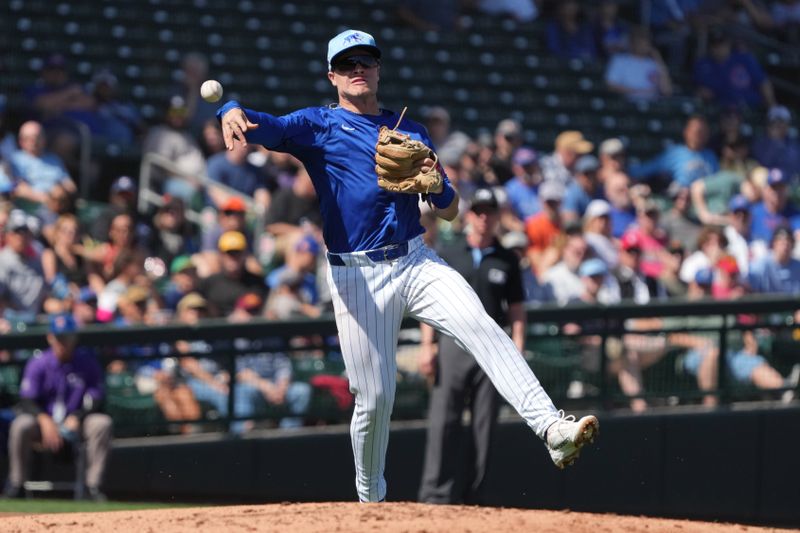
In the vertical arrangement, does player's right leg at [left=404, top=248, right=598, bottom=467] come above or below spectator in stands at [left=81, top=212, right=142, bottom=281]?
below

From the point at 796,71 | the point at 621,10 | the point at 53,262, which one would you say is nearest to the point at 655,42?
the point at 621,10

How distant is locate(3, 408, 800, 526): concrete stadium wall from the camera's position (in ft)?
30.1

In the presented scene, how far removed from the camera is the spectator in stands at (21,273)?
9500 millimetres

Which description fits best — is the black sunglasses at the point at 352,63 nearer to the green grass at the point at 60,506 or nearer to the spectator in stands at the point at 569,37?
the green grass at the point at 60,506

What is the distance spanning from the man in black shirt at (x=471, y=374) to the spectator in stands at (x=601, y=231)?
305 cm

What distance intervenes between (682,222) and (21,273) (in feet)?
19.9

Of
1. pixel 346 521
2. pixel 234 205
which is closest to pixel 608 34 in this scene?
pixel 234 205

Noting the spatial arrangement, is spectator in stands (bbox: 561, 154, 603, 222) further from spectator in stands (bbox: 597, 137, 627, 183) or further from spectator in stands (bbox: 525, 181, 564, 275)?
spectator in stands (bbox: 525, 181, 564, 275)

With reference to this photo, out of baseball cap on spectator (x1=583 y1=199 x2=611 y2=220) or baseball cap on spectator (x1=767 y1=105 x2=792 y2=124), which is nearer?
baseball cap on spectator (x1=583 y1=199 x2=611 y2=220)

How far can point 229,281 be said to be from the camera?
1011 cm

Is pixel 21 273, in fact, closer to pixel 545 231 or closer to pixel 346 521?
pixel 545 231

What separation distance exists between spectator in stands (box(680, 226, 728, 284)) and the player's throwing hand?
681cm

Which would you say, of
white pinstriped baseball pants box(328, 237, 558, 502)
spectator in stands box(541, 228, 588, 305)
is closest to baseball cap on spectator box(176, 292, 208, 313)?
spectator in stands box(541, 228, 588, 305)

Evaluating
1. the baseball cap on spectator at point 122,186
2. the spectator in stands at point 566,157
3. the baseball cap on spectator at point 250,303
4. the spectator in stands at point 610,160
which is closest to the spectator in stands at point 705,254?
the spectator in stands at point 610,160
